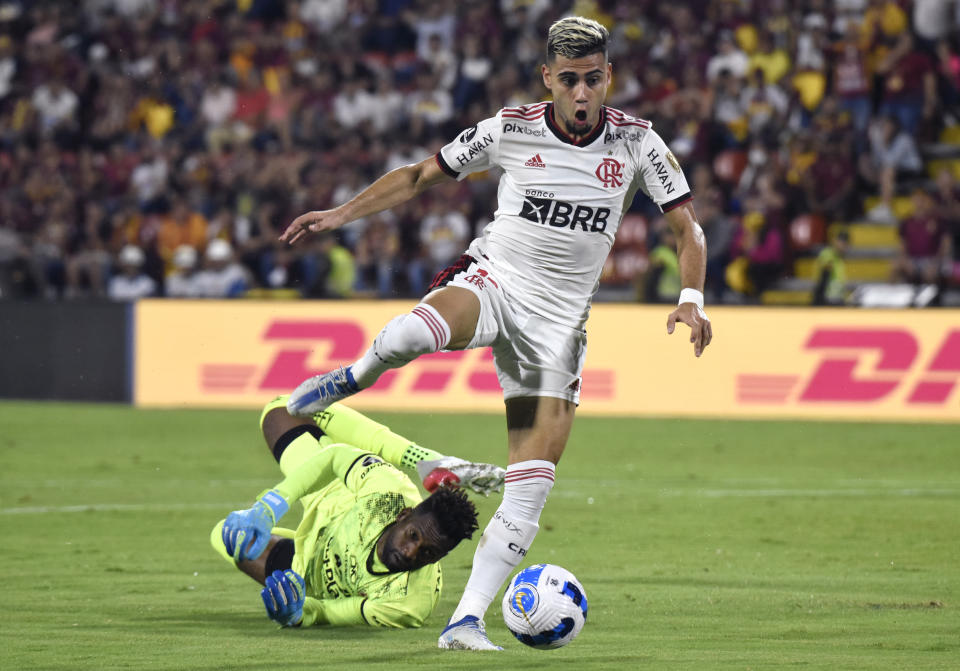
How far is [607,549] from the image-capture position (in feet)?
30.9

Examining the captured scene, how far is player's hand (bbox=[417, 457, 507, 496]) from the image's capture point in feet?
22.8

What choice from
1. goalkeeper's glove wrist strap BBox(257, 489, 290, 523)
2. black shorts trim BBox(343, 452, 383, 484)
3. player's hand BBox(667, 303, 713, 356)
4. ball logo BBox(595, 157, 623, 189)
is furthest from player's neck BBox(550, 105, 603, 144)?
goalkeeper's glove wrist strap BBox(257, 489, 290, 523)

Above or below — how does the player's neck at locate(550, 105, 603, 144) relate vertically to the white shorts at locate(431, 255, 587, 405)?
above

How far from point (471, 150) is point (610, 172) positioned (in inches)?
23.4

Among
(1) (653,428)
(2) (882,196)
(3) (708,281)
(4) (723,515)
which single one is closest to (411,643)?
(4) (723,515)

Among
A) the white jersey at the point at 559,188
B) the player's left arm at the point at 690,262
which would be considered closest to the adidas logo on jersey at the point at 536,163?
the white jersey at the point at 559,188

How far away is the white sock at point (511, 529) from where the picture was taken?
647cm

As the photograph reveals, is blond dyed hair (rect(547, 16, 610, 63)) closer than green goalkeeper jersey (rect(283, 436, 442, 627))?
Yes

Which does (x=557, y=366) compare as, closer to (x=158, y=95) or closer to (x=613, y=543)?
(x=613, y=543)

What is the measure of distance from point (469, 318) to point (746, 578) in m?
2.81

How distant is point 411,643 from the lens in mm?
6492

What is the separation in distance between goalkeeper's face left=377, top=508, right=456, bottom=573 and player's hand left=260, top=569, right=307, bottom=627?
37 centimetres

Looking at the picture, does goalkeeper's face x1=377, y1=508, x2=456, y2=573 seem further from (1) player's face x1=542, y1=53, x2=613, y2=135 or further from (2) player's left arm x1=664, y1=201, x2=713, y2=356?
(1) player's face x1=542, y1=53, x2=613, y2=135

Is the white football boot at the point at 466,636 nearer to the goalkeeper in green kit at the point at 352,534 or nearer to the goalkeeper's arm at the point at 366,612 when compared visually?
the goalkeeper in green kit at the point at 352,534
